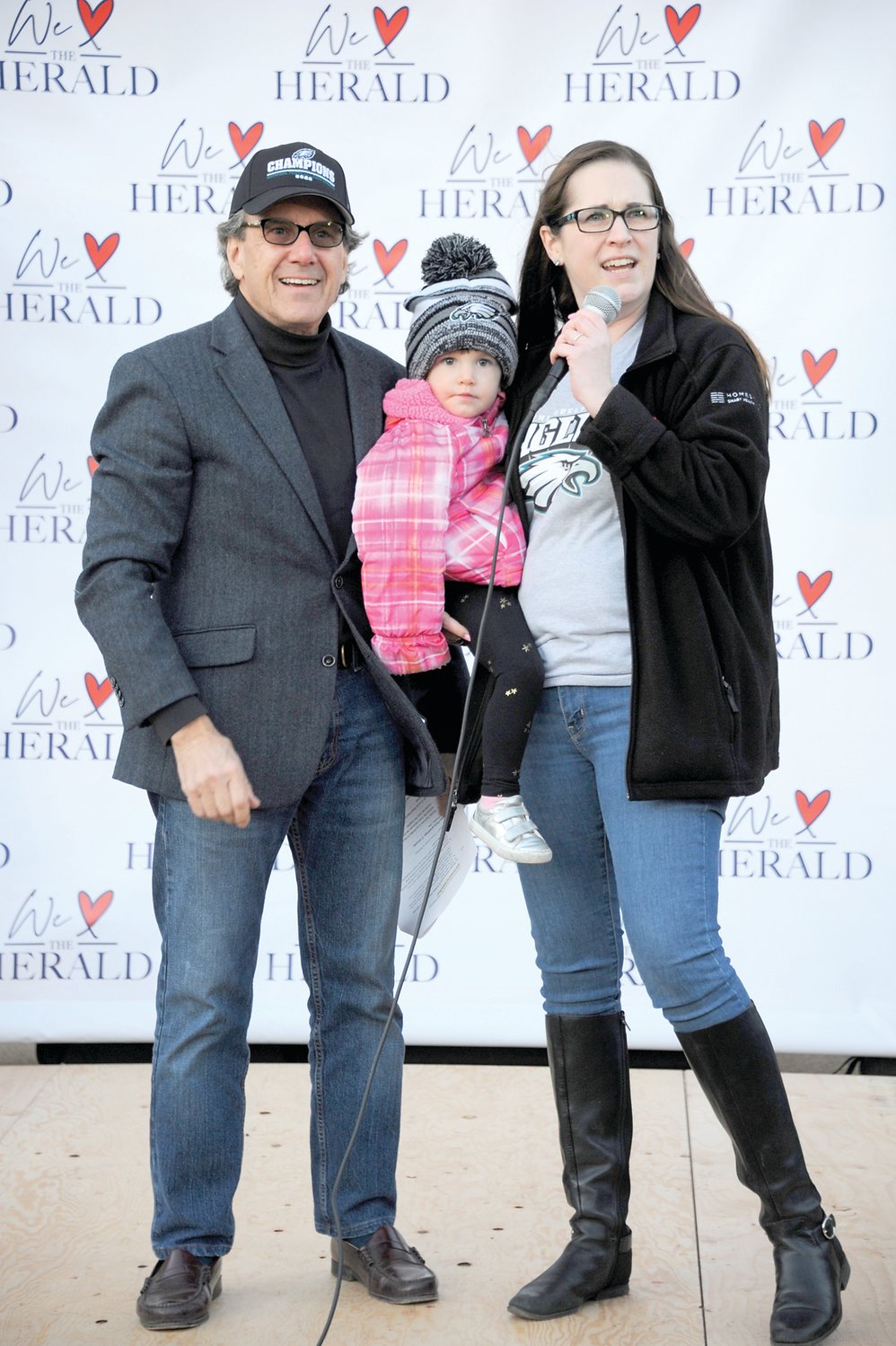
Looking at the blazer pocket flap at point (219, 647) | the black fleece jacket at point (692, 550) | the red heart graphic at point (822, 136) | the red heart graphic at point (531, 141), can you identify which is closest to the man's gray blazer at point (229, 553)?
the blazer pocket flap at point (219, 647)

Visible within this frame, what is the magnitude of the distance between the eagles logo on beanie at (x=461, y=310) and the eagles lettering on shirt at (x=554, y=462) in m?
0.13

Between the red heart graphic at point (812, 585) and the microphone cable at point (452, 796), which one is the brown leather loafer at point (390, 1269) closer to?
the microphone cable at point (452, 796)

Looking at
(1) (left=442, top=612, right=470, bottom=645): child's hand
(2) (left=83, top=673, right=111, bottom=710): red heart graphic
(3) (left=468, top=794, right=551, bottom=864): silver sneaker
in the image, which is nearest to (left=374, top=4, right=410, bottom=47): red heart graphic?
(2) (left=83, top=673, right=111, bottom=710): red heart graphic

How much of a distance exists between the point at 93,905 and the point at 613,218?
2166mm

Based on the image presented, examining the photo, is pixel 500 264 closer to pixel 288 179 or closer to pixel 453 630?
pixel 288 179

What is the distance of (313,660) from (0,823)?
1.62 meters

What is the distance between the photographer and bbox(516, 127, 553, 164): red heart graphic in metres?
3.28

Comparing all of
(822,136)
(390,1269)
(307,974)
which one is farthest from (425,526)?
(822,136)

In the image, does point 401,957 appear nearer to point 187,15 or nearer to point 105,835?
point 105,835

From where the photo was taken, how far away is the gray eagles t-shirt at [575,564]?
2006 mm

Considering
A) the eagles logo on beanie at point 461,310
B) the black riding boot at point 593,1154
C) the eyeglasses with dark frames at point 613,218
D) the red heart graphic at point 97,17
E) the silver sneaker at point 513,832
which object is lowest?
the black riding boot at point 593,1154

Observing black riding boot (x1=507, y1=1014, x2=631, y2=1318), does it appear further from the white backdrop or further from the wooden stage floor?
the white backdrop

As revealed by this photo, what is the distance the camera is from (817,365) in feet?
10.7

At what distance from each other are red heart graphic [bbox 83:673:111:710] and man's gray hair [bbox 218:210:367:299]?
140 cm
